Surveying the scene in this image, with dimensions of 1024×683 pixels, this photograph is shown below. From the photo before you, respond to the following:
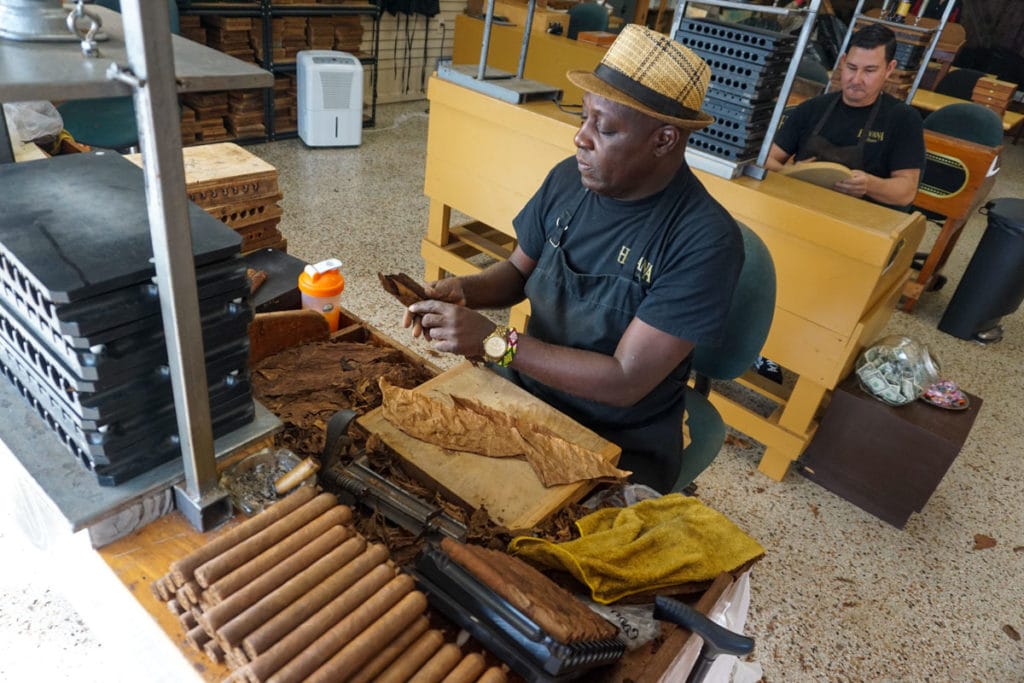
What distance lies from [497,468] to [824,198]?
177 centimetres

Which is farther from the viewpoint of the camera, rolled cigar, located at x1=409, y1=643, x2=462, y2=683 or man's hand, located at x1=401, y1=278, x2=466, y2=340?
man's hand, located at x1=401, y1=278, x2=466, y2=340

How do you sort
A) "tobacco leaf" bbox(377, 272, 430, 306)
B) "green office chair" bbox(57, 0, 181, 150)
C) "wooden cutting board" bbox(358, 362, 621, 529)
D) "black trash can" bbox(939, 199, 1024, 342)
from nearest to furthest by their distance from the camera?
1. "wooden cutting board" bbox(358, 362, 621, 529)
2. "tobacco leaf" bbox(377, 272, 430, 306)
3. "green office chair" bbox(57, 0, 181, 150)
4. "black trash can" bbox(939, 199, 1024, 342)

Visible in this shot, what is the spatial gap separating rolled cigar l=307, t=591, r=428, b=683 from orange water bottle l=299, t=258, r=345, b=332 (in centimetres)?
99

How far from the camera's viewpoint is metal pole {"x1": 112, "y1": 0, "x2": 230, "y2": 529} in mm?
654

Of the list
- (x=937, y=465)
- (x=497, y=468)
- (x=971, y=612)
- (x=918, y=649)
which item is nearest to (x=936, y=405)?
(x=937, y=465)

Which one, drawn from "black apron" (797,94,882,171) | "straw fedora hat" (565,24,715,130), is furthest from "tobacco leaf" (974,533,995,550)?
"straw fedora hat" (565,24,715,130)

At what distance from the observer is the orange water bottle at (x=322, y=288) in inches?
65.9

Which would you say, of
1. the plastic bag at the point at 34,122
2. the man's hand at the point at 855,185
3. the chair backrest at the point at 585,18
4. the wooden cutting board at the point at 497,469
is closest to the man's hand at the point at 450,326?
the wooden cutting board at the point at 497,469

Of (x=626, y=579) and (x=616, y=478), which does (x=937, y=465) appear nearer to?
(x=616, y=478)

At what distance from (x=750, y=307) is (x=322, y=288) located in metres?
1.09

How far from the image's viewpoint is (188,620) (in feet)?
2.70

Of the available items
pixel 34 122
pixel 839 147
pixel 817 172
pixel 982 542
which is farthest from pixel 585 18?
pixel 982 542

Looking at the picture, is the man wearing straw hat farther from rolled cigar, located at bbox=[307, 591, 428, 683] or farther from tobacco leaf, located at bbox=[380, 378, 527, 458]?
rolled cigar, located at bbox=[307, 591, 428, 683]

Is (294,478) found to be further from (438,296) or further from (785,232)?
(785,232)
